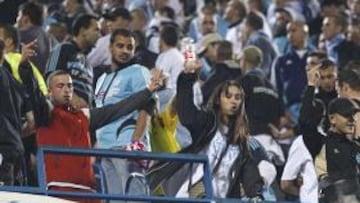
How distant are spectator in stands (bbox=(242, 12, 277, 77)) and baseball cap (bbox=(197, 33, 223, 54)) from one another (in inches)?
15.4

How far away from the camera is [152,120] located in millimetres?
15203

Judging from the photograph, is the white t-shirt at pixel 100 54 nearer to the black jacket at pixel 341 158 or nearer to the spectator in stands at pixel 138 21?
the spectator in stands at pixel 138 21

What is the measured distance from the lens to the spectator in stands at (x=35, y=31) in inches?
671

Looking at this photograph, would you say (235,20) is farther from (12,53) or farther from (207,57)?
(12,53)

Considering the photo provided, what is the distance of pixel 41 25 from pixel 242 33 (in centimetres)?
440

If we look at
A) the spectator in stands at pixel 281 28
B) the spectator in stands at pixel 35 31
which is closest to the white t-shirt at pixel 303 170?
the spectator in stands at pixel 35 31

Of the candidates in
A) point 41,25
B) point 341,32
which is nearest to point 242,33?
point 341,32

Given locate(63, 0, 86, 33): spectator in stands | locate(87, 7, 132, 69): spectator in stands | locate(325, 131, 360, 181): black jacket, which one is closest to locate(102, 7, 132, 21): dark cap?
locate(87, 7, 132, 69): spectator in stands

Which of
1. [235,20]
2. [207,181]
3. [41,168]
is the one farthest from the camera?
[235,20]

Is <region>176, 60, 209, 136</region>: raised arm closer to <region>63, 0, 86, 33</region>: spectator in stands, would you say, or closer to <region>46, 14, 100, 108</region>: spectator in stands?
<region>46, 14, 100, 108</region>: spectator in stands

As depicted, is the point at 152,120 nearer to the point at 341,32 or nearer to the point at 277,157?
the point at 277,157

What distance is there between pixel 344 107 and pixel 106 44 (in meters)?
4.15

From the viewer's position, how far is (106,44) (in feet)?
58.3

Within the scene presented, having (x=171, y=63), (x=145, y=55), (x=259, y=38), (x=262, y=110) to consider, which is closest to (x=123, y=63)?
(x=262, y=110)
